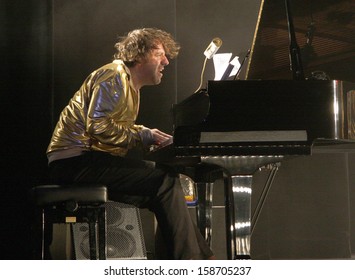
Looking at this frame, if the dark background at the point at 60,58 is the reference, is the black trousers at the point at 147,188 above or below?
below

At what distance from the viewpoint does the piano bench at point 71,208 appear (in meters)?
3.04

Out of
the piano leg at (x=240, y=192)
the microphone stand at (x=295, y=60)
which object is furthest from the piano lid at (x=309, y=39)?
the piano leg at (x=240, y=192)

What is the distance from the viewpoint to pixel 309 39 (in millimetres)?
3359

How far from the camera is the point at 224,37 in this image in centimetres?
451

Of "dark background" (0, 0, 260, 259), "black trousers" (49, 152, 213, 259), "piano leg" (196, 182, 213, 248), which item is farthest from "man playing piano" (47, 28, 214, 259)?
"dark background" (0, 0, 260, 259)

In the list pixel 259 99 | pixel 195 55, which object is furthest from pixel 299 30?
pixel 195 55

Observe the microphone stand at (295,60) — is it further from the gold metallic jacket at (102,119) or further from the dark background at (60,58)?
the dark background at (60,58)

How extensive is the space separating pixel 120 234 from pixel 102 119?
90 cm

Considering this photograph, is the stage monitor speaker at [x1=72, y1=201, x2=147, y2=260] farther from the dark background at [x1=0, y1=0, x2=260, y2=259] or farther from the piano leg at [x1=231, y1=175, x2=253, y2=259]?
the piano leg at [x1=231, y1=175, x2=253, y2=259]

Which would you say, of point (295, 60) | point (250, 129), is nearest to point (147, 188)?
point (250, 129)

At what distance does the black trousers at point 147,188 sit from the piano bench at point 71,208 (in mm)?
102

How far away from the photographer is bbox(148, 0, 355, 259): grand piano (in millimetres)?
2662

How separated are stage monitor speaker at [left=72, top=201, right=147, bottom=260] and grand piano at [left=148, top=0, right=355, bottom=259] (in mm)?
1115
